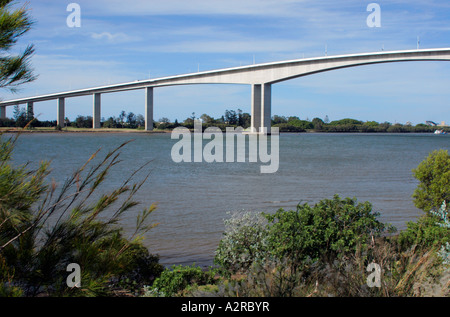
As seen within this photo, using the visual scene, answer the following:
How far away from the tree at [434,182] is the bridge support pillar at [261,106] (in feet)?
155

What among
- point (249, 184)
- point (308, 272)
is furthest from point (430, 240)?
point (249, 184)

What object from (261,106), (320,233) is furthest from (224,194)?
(261,106)

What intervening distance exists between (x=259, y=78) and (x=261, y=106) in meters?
3.67

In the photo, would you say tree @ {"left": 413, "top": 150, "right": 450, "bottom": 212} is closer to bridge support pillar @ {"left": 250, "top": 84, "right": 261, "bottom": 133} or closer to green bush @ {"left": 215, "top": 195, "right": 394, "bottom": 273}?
green bush @ {"left": 215, "top": 195, "right": 394, "bottom": 273}

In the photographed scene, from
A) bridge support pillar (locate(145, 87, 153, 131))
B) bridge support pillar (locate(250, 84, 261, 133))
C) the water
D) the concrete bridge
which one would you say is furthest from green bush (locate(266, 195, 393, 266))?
bridge support pillar (locate(145, 87, 153, 131))

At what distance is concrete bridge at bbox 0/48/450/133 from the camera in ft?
154

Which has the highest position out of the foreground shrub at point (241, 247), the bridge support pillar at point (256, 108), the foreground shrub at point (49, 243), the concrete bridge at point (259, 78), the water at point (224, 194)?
the concrete bridge at point (259, 78)

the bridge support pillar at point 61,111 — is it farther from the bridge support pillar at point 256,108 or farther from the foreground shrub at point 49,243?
the foreground shrub at point 49,243

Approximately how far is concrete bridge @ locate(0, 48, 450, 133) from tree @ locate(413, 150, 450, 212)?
134ft

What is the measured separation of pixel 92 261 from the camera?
11.1 feet

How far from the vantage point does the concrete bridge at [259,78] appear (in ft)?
154

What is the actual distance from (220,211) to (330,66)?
4132 centimetres

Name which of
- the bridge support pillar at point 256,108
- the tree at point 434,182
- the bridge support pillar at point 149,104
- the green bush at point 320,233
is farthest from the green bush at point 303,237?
the bridge support pillar at point 149,104
